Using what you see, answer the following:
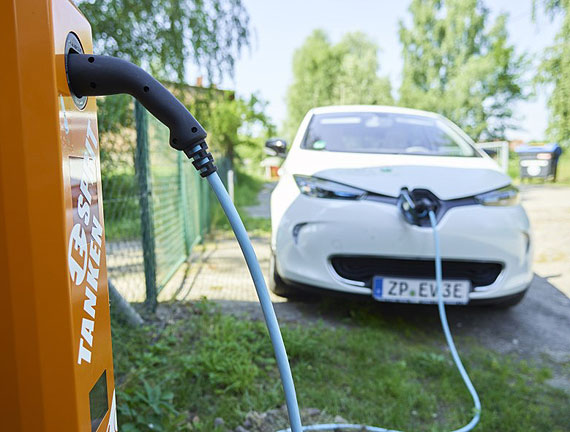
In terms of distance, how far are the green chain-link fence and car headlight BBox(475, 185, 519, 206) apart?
2000 millimetres

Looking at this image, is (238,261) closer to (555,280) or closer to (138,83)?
(555,280)

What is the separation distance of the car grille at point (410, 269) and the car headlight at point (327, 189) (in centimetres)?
36

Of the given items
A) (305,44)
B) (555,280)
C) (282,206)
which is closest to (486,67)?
(305,44)

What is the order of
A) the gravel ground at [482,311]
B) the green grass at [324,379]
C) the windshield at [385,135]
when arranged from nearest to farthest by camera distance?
the green grass at [324,379] < the gravel ground at [482,311] < the windshield at [385,135]

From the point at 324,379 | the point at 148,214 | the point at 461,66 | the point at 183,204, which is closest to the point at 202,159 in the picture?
the point at 324,379

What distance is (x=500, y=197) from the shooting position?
2721 millimetres

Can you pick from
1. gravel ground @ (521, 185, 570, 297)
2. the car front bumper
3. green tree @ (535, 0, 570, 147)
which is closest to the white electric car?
the car front bumper

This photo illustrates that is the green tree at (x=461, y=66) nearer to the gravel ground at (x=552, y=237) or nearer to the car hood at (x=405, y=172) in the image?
Answer: the gravel ground at (x=552, y=237)

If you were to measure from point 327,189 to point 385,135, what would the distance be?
40.9 inches

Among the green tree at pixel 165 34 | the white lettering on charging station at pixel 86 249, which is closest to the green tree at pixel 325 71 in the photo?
the green tree at pixel 165 34

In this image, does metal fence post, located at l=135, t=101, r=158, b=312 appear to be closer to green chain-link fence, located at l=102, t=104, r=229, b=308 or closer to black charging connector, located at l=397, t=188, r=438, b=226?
green chain-link fence, located at l=102, t=104, r=229, b=308

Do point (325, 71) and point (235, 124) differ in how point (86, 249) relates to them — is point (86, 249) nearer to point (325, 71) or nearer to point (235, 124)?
point (235, 124)

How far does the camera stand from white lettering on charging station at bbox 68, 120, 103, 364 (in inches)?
21.9

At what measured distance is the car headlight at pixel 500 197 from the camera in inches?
106
